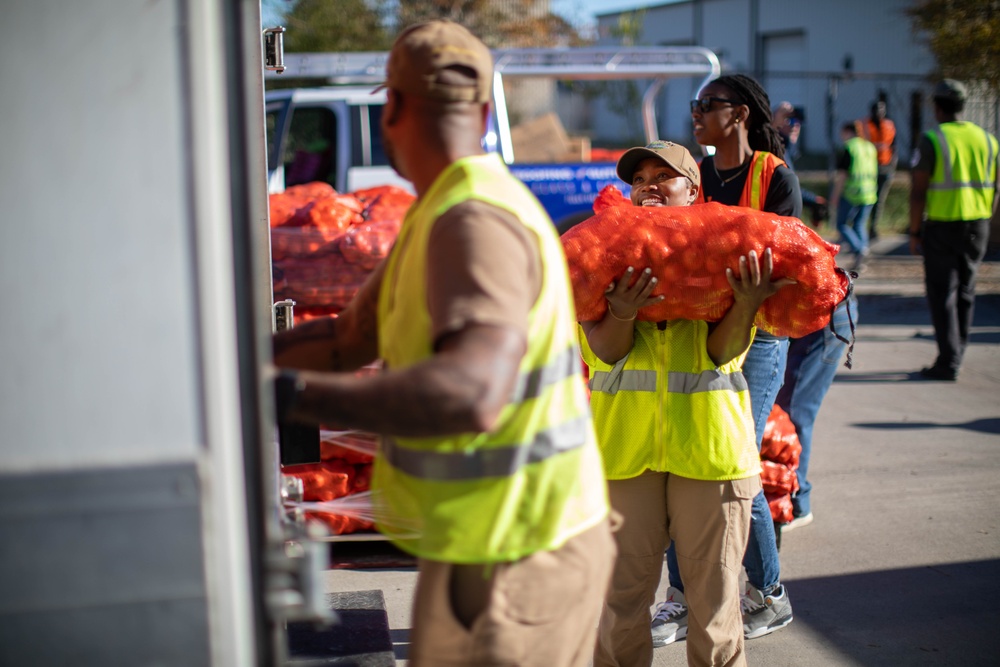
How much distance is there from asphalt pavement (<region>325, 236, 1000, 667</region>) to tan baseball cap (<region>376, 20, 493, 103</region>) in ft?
7.46

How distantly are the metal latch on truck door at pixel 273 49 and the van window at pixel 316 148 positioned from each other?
5.74 m

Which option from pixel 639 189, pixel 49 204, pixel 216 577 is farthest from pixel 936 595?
pixel 49 204

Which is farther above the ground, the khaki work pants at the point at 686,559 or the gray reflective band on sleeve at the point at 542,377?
the gray reflective band on sleeve at the point at 542,377

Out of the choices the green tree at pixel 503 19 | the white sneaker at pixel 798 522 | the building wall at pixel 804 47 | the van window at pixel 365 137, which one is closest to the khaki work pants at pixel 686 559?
the white sneaker at pixel 798 522

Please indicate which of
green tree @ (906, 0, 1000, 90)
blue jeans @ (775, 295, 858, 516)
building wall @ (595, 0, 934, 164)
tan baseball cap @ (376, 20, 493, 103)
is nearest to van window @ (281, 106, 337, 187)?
blue jeans @ (775, 295, 858, 516)

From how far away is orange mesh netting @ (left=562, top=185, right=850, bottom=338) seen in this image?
8.79 ft

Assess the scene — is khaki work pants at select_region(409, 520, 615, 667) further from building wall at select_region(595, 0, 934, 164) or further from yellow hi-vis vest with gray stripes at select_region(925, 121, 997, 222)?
building wall at select_region(595, 0, 934, 164)

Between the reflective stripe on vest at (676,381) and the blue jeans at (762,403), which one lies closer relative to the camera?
the reflective stripe on vest at (676,381)

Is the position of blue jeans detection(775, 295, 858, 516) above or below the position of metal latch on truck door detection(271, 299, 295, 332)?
below

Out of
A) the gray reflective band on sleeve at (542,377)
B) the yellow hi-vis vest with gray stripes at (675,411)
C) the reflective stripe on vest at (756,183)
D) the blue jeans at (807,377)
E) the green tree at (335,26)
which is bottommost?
the blue jeans at (807,377)

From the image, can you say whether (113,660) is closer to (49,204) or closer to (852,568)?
(49,204)

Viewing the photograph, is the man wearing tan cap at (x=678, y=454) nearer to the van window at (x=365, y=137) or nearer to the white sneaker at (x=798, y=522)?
the white sneaker at (x=798, y=522)

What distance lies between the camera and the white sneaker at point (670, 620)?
3617mm

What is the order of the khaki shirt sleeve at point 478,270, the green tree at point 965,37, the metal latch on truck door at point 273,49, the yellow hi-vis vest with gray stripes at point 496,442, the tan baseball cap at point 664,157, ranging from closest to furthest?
the khaki shirt sleeve at point 478,270, the yellow hi-vis vest with gray stripes at point 496,442, the tan baseball cap at point 664,157, the metal latch on truck door at point 273,49, the green tree at point 965,37
